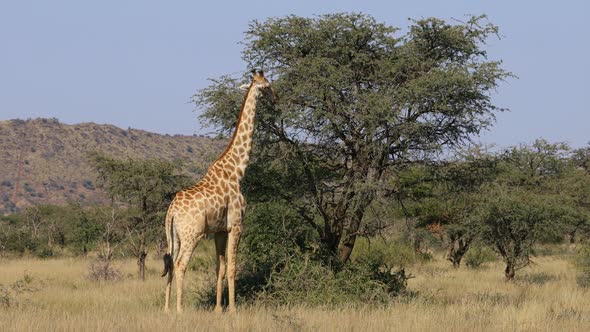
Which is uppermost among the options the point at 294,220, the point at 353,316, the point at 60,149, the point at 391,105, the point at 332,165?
the point at 60,149

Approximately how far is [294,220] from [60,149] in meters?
68.3

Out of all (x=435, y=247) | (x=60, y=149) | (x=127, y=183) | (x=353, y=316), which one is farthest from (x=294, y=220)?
(x=60, y=149)

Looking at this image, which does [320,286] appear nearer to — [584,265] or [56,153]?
[584,265]

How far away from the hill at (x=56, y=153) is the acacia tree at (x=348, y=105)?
54484 millimetres

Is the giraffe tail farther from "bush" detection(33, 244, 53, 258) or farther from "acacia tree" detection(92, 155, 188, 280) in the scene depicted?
"bush" detection(33, 244, 53, 258)

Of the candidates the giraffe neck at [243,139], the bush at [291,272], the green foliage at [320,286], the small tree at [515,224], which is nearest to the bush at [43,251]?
the small tree at [515,224]

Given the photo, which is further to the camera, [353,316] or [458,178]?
[458,178]

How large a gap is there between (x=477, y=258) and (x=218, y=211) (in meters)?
18.3

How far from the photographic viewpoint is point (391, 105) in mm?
13250

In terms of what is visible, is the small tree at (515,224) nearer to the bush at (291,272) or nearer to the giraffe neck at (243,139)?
A: the bush at (291,272)

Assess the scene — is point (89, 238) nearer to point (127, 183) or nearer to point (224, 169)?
point (127, 183)

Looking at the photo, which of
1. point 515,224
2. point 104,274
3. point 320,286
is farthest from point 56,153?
point 320,286

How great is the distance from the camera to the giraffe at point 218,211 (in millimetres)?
11594

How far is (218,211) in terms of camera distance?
39.4 feet
